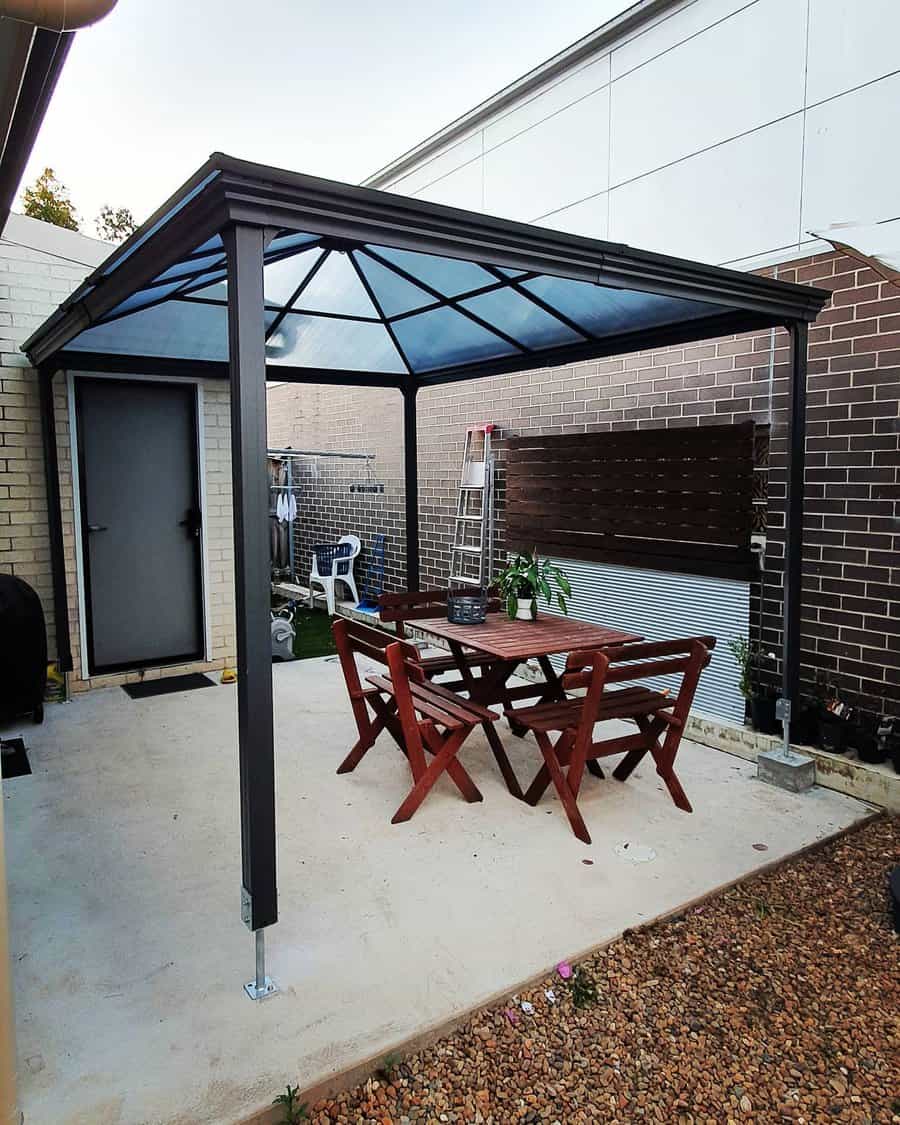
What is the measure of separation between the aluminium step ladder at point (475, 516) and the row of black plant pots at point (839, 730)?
2850 mm

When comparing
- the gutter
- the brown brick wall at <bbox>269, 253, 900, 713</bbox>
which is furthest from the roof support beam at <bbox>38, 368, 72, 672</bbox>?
the gutter

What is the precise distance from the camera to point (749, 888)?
121 inches

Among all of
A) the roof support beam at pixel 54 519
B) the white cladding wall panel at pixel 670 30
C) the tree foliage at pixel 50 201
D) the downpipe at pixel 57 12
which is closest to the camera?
the downpipe at pixel 57 12

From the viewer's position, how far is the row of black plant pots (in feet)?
12.8

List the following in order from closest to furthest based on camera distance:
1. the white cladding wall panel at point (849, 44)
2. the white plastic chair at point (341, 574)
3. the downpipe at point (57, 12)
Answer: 1. the downpipe at point (57, 12)
2. the white cladding wall panel at point (849, 44)
3. the white plastic chair at point (341, 574)

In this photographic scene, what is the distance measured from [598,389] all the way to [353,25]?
390 inches

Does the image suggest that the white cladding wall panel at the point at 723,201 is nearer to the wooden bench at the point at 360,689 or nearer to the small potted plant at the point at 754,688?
the small potted plant at the point at 754,688

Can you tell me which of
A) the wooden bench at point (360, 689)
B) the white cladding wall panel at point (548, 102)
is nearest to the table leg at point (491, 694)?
the wooden bench at point (360, 689)

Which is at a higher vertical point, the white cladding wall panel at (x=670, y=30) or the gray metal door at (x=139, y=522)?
the white cladding wall panel at (x=670, y=30)

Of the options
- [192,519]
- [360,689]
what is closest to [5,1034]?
[360,689]

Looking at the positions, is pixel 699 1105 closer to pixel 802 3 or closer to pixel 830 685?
pixel 830 685

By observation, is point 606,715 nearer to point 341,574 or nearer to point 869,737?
point 869,737

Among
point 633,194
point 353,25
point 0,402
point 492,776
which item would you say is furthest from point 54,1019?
point 353,25

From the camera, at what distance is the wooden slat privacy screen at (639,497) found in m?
4.61
